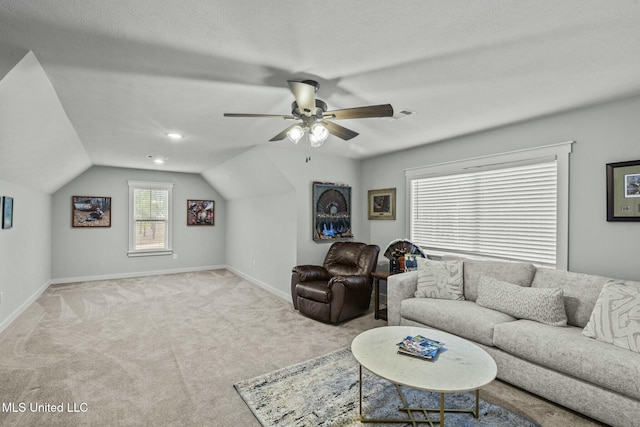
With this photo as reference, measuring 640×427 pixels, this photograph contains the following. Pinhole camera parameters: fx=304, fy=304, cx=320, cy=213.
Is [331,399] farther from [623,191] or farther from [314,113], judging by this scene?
[623,191]

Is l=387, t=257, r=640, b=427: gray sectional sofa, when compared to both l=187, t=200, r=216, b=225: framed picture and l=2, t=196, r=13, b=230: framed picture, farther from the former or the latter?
l=187, t=200, r=216, b=225: framed picture

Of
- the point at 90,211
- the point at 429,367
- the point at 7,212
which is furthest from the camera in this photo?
the point at 90,211

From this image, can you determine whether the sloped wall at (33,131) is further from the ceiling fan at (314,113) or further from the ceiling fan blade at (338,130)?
the ceiling fan blade at (338,130)

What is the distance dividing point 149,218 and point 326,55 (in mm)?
6187

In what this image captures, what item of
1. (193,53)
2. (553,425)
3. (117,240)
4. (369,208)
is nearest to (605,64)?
(553,425)

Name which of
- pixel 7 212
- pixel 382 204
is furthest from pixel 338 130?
pixel 7 212

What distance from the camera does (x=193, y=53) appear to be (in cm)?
190

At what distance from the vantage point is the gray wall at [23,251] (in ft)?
Result: 11.8

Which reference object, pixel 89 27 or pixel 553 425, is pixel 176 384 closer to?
pixel 89 27

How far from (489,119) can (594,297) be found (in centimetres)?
187

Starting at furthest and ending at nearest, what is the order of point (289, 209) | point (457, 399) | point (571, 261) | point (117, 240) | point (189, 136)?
1. point (117, 240)
2. point (289, 209)
3. point (189, 136)
4. point (571, 261)
5. point (457, 399)

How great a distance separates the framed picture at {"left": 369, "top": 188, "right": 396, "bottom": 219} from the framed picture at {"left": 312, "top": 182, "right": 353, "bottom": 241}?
1.29 ft

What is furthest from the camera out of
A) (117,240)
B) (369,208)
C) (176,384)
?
(117,240)

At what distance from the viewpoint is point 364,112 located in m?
2.17
